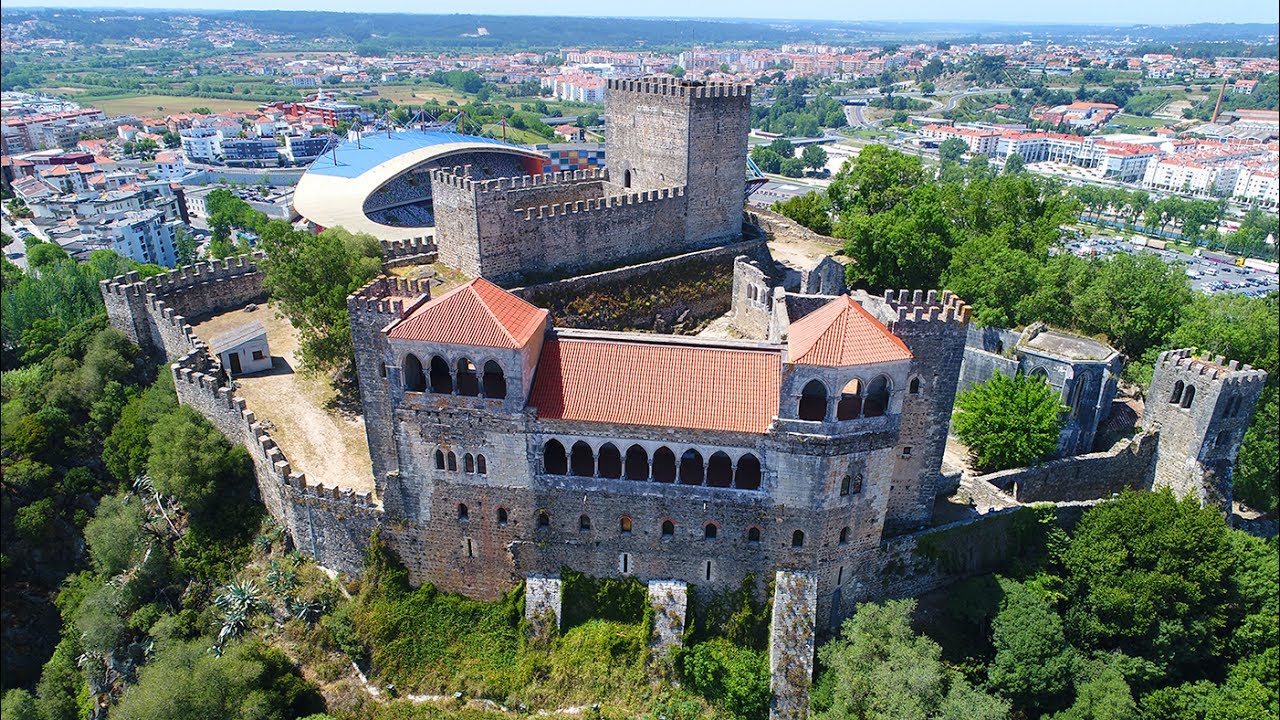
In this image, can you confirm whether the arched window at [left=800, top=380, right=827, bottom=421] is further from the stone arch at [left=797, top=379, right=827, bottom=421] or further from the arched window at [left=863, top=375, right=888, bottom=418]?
the arched window at [left=863, top=375, right=888, bottom=418]

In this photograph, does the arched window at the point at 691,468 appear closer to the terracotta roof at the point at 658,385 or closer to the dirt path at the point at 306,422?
the terracotta roof at the point at 658,385

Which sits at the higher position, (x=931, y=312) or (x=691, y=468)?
(x=931, y=312)

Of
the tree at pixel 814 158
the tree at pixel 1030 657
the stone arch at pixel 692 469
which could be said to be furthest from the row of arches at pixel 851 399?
the tree at pixel 814 158

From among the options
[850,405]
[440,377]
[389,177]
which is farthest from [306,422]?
[389,177]

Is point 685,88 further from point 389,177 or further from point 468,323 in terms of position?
point 389,177

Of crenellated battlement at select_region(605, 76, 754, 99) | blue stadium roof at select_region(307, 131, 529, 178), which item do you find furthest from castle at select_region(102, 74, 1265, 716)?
blue stadium roof at select_region(307, 131, 529, 178)
